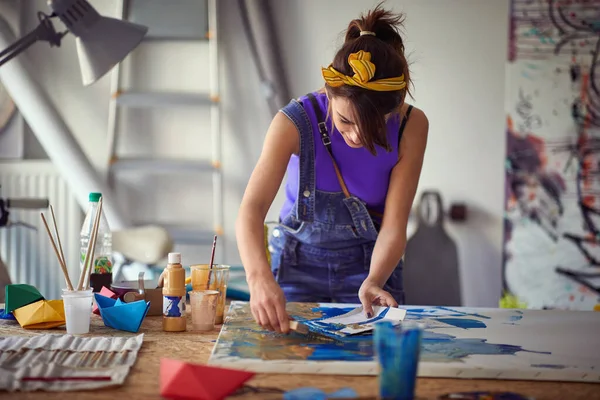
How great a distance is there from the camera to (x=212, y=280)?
150cm

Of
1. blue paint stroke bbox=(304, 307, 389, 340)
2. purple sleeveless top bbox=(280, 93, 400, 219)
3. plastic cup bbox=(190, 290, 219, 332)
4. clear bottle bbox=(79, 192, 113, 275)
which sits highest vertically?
purple sleeveless top bbox=(280, 93, 400, 219)

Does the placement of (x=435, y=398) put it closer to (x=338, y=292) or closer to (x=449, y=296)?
(x=338, y=292)

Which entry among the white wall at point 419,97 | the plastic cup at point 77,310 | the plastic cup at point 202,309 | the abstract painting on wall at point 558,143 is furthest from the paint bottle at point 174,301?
the abstract painting on wall at point 558,143

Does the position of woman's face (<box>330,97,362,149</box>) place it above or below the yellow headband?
below

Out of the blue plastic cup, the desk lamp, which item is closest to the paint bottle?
the blue plastic cup

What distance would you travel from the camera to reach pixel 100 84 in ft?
10.9

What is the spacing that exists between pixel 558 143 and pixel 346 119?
2.05m

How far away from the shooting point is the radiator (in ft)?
10.7

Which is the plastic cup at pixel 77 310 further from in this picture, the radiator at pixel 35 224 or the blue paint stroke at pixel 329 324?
the radiator at pixel 35 224

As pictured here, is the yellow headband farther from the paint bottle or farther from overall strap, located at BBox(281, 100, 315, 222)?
the paint bottle

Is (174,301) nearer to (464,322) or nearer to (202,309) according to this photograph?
(202,309)

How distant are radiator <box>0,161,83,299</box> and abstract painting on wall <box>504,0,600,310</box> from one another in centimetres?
216

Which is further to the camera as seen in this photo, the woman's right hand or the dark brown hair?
the dark brown hair

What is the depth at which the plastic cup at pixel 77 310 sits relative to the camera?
4.35ft
